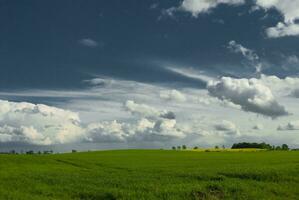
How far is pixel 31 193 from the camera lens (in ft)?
118

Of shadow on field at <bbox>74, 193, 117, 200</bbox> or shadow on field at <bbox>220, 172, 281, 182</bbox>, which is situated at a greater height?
shadow on field at <bbox>220, 172, 281, 182</bbox>

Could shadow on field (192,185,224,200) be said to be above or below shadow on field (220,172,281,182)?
below

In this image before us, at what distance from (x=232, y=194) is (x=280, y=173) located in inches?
444

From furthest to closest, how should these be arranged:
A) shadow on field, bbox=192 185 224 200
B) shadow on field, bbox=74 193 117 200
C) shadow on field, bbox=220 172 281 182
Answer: shadow on field, bbox=220 172 281 182
shadow on field, bbox=192 185 224 200
shadow on field, bbox=74 193 117 200

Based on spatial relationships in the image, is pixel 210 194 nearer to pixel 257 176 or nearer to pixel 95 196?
pixel 95 196

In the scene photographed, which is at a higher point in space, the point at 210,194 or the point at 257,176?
the point at 257,176

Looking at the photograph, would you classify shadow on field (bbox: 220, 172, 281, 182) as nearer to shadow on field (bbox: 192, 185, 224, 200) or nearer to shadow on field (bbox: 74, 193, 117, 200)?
shadow on field (bbox: 192, 185, 224, 200)

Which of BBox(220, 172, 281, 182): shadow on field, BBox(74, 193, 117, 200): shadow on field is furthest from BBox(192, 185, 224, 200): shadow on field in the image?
BBox(220, 172, 281, 182): shadow on field

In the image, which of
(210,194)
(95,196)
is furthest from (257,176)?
(95,196)

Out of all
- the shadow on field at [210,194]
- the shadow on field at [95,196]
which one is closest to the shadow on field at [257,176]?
the shadow on field at [210,194]

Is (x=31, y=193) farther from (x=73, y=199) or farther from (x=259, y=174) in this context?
(x=259, y=174)

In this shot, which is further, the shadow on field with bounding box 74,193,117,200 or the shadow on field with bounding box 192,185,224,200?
the shadow on field with bounding box 192,185,224,200

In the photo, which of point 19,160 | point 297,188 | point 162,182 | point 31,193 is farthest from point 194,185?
point 19,160

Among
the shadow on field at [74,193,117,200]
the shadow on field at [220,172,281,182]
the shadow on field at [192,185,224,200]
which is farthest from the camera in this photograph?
the shadow on field at [220,172,281,182]
